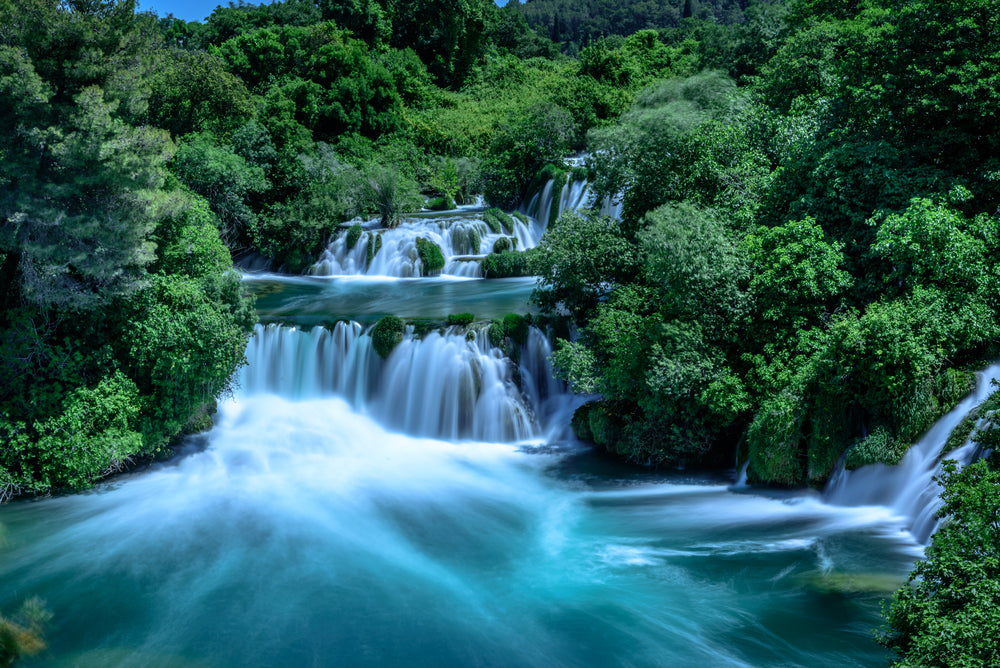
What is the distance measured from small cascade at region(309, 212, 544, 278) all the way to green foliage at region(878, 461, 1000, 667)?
2144cm

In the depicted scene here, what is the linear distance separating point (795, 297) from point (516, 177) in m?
23.0

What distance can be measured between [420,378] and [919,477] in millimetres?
10911

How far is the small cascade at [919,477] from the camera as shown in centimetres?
1044

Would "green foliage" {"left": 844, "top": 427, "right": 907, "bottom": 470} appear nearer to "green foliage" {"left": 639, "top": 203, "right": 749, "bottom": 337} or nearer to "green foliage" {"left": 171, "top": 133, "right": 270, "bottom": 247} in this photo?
"green foliage" {"left": 639, "top": 203, "right": 749, "bottom": 337}

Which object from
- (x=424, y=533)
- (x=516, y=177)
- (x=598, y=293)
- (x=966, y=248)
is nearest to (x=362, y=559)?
(x=424, y=533)

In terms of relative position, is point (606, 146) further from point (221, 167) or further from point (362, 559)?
point (221, 167)

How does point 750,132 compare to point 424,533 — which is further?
point 750,132

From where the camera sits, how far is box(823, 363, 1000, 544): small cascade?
34.2 feet

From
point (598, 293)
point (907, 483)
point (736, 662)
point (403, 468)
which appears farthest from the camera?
point (598, 293)

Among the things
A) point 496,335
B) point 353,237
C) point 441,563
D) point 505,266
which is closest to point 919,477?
point 441,563

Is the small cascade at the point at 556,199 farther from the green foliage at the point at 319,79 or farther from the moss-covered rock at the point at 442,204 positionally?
the green foliage at the point at 319,79

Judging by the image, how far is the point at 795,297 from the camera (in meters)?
13.4

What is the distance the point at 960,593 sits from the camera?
21.2 ft

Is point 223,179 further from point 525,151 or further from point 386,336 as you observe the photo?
point 386,336
